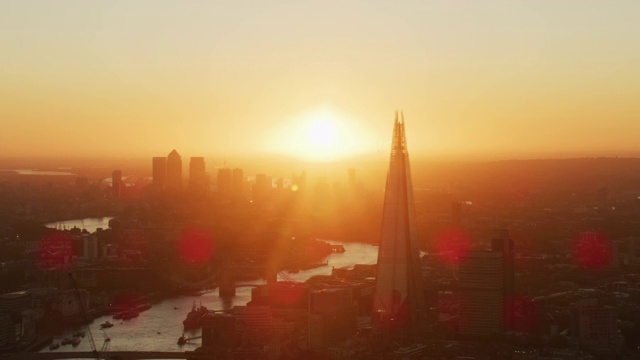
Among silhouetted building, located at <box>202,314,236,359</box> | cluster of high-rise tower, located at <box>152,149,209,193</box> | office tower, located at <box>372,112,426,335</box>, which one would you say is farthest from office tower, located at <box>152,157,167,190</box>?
office tower, located at <box>372,112,426,335</box>

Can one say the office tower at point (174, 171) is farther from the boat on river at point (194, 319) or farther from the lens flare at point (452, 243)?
the boat on river at point (194, 319)

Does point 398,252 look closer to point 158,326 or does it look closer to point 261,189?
point 158,326

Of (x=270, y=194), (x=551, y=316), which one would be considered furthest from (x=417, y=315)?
(x=270, y=194)

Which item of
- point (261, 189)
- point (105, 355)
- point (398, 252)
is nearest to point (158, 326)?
point (105, 355)

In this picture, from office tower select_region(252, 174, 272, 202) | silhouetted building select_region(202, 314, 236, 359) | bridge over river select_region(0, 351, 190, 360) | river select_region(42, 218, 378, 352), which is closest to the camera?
bridge over river select_region(0, 351, 190, 360)

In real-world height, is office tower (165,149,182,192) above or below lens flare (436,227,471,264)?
above

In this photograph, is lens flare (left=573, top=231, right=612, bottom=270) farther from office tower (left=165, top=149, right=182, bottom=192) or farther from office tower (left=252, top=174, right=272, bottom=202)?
office tower (left=165, top=149, right=182, bottom=192)
